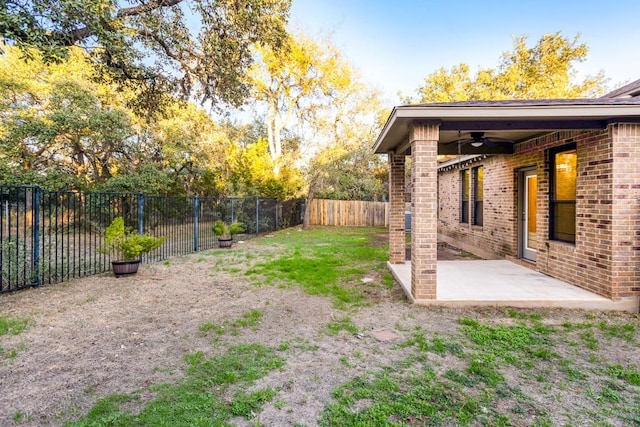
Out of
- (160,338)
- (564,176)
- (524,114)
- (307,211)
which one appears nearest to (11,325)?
(160,338)

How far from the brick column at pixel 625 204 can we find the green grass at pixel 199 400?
4642 mm

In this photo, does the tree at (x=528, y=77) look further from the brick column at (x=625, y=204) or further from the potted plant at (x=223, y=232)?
the brick column at (x=625, y=204)

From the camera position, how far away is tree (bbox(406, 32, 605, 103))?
1892 cm

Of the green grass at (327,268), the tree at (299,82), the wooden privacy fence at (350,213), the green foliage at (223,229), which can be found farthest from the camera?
the wooden privacy fence at (350,213)

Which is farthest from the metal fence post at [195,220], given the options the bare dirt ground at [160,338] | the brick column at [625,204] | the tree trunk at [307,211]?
the brick column at [625,204]

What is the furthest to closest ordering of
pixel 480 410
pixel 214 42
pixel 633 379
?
pixel 214 42 → pixel 633 379 → pixel 480 410

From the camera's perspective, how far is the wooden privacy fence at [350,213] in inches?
771

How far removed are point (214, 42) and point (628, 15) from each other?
1606 cm

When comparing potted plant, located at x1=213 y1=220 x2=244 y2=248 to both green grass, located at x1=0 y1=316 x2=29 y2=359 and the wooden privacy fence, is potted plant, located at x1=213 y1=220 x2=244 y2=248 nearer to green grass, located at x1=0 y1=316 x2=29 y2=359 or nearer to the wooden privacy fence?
green grass, located at x1=0 y1=316 x2=29 y2=359

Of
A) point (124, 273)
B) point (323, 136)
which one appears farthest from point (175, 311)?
point (323, 136)

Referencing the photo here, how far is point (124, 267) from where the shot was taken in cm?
641

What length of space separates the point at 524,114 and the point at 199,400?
16.3 feet

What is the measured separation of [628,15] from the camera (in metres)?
12.8

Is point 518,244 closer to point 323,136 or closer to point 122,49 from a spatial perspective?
point 122,49
